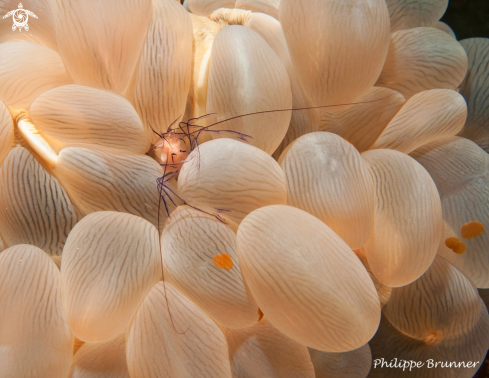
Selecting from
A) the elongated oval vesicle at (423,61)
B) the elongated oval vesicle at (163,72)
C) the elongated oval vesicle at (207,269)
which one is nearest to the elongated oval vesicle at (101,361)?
the elongated oval vesicle at (207,269)

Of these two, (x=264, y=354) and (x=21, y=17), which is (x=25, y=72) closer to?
(x=21, y=17)

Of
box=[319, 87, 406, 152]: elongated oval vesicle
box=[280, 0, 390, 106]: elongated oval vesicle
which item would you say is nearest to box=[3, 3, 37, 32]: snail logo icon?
box=[280, 0, 390, 106]: elongated oval vesicle

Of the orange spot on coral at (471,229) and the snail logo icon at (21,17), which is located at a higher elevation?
the snail logo icon at (21,17)

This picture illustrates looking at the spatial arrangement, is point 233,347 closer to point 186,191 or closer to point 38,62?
point 186,191

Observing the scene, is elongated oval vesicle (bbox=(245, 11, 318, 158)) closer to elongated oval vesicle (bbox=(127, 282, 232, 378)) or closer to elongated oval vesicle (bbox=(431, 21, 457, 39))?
elongated oval vesicle (bbox=(127, 282, 232, 378))

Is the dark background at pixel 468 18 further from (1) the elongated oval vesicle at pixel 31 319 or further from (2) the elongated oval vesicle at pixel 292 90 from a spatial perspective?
(1) the elongated oval vesicle at pixel 31 319

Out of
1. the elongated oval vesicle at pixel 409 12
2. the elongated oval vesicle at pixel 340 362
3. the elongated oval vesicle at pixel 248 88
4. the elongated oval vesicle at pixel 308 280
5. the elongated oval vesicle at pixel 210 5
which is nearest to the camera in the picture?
the elongated oval vesicle at pixel 308 280
